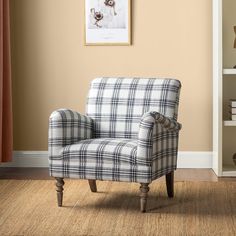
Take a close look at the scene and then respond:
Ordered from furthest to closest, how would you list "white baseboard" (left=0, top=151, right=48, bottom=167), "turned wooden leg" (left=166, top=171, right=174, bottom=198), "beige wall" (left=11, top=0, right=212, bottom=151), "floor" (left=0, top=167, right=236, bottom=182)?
"white baseboard" (left=0, top=151, right=48, bottom=167) → "beige wall" (left=11, top=0, right=212, bottom=151) → "floor" (left=0, top=167, right=236, bottom=182) → "turned wooden leg" (left=166, top=171, right=174, bottom=198)

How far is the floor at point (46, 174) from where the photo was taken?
16.7 ft

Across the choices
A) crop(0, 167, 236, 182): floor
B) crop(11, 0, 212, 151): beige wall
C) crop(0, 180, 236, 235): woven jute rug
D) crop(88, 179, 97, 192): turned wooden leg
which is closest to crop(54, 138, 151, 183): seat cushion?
crop(0, 180, 236, 235): woven jute rug

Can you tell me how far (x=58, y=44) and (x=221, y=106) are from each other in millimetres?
1604

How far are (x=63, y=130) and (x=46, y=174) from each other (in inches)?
50.7

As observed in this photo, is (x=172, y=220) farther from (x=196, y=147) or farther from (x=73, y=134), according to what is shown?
(x=196, y=147)

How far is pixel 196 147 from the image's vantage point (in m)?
5.59

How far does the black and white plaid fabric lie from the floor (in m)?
0.82

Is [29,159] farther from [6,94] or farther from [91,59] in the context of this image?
[91,59]

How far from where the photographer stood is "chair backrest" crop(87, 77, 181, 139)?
14.4 feet

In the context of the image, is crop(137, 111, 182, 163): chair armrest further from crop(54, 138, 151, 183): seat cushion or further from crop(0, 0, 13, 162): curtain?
crop(0, 0, 13, 162): curtain

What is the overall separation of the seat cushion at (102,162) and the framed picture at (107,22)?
1668 millimetres

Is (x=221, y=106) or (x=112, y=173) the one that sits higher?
(x=221, y=106)

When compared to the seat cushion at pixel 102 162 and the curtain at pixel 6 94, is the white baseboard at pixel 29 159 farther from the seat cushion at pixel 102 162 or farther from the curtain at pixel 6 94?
the seat cushion at pixel 102 162

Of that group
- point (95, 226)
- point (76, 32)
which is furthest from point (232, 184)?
point (76, 32)
